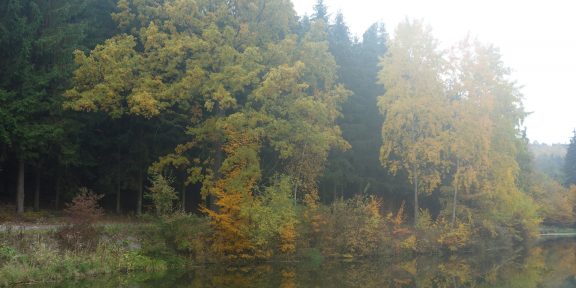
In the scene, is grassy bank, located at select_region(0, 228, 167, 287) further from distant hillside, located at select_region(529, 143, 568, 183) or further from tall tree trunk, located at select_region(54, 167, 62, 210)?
distant hillside, located at select_region(529, 143, 568, 183)

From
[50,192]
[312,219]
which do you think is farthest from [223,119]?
[50,192]

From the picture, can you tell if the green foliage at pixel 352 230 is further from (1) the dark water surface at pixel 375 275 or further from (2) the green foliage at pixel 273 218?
(2) the green foliage at pixel 273 218

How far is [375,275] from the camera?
21344 millimetres

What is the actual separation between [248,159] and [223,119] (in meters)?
2.25

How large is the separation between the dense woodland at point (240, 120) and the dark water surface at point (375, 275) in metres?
2.15

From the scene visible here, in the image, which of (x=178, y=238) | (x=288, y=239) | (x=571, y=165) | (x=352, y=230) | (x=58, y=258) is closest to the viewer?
(x=58, y=258)

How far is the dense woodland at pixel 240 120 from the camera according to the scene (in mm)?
23422

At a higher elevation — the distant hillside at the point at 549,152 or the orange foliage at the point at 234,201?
the distant hillside at the point at 549,152

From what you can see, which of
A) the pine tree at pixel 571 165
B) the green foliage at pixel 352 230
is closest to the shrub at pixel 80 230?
the green foliage at pixel 352 230

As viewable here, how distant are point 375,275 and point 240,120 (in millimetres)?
8875

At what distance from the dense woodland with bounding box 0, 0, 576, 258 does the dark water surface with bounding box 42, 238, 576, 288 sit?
2147 mm

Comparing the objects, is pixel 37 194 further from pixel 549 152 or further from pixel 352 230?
pixel 549 152

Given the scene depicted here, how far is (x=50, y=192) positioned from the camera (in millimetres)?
31047

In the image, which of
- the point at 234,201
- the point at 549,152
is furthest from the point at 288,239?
the point at 549,152
